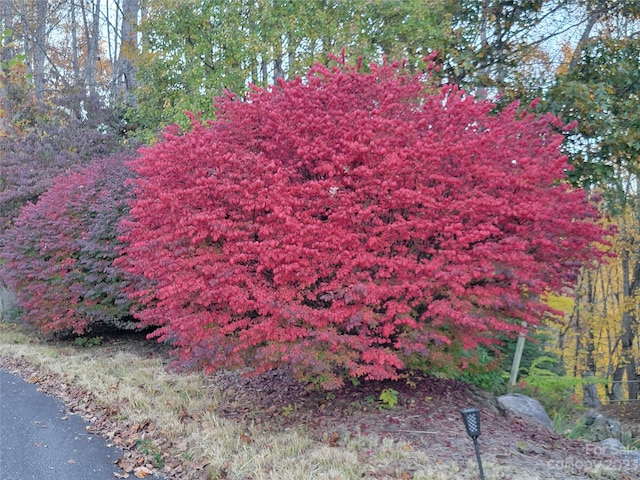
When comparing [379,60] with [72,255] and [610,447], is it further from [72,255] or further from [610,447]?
[610,447]

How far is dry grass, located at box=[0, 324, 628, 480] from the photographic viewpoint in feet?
14.2

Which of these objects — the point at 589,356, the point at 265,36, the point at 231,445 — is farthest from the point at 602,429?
the point at 589,356

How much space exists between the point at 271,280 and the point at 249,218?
59 cm

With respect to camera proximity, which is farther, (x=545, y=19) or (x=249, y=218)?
(x=545, y=19)

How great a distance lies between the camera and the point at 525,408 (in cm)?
680

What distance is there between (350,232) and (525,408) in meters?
3.56

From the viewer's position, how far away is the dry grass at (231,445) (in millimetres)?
4324

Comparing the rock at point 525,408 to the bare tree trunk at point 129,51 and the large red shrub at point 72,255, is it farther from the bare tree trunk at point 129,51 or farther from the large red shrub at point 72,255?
the bare tree trunk at point 129,51

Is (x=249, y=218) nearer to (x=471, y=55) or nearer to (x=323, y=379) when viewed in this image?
(x=323, y=379)

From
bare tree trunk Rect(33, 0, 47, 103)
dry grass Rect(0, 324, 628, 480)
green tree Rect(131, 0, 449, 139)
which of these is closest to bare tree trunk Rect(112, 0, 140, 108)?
bare tree trunk Rect(33, 0, 47, 103)

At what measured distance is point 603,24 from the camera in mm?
10992

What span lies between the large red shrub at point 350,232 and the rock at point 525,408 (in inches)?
76.3

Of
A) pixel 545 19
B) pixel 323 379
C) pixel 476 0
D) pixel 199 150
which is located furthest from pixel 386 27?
pixel 323 379

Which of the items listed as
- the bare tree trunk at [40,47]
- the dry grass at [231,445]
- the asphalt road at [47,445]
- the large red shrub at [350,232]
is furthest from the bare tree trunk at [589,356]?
the bare tree trunk at [40,47]
